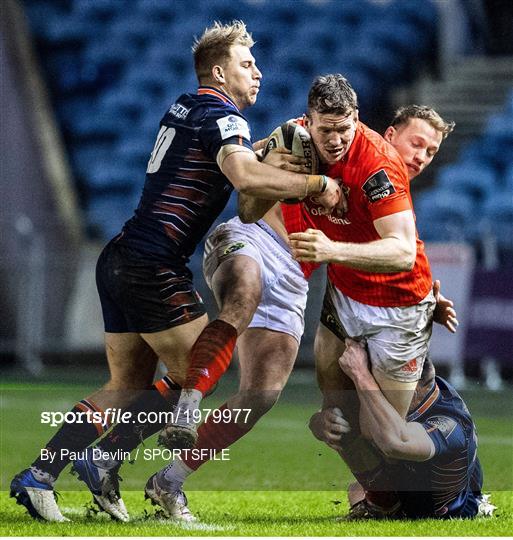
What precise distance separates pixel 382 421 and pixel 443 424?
0.31 m

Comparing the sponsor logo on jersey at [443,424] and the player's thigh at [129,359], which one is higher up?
the player's thigh at [129,359]

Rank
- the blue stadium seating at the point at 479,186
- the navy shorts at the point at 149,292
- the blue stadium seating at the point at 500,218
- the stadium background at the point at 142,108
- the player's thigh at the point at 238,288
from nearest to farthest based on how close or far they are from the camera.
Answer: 1. the navy shorts at the point at 149,292
2. the player's thigh at the point at 238,288
3. the blue stadium seating at the point at 500,218
4. the blue stadium seating at the point at 479,186
5. the stadium background at the point at 142,108

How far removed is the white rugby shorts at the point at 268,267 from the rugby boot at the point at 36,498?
1053mm

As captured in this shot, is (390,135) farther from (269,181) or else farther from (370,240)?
(269,181)

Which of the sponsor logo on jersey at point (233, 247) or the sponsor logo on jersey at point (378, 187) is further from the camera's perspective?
the sponsor logo on jersey at point (233, 247)

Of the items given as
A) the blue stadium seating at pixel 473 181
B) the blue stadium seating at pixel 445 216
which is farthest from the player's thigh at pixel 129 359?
the blue stadium seating at pixel 473 181

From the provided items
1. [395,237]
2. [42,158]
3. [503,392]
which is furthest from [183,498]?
[42,158]

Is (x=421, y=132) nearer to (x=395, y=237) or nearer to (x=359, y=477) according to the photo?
(x=395, y=237)

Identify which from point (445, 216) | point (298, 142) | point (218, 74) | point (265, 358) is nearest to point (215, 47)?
point (218, 74)

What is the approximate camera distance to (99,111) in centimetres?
1330

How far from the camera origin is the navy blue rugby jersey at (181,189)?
178 inches

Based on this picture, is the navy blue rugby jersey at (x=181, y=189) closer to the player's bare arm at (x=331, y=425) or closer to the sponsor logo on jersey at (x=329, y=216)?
the sponsor logo on jersey at (x=329, y=216)

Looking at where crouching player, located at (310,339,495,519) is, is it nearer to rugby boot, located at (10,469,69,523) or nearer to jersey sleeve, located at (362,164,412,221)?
jersey sleeve, located at (362,164,412,221)

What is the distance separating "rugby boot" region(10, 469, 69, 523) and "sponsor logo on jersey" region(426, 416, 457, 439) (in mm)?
1457
